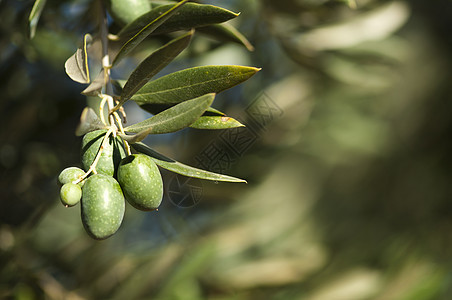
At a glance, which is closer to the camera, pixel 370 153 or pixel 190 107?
pixel 190 107

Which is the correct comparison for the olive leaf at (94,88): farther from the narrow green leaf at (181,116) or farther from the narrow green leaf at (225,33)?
the narrow green leaf at (225,33)

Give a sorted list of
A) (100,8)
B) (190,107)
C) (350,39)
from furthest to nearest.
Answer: (350,39) < (100,8) < (190,107)

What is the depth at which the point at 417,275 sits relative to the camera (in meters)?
1.84

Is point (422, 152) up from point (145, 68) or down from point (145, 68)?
up

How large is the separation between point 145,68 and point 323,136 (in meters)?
2.29

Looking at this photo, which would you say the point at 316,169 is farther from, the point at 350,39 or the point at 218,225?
the point at 350,39

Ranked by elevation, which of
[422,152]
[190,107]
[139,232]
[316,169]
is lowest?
[139,232]

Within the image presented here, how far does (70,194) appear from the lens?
479mm

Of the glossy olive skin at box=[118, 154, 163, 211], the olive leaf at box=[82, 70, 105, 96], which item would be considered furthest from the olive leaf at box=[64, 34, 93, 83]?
the glossy olive skin at box=[118, 154, 163, 211]

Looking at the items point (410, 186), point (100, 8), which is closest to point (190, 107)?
point (100, 8)

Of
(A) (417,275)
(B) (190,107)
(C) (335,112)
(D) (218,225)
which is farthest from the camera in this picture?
(C) (335,112)

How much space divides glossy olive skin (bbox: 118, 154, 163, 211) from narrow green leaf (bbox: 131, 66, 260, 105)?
101 mm

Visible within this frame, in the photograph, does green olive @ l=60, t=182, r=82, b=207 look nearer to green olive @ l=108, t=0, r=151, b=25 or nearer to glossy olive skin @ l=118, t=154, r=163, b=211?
glossy olive skin @ l=118, t=154, r=163, b=211

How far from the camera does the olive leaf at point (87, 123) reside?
1.47ft
